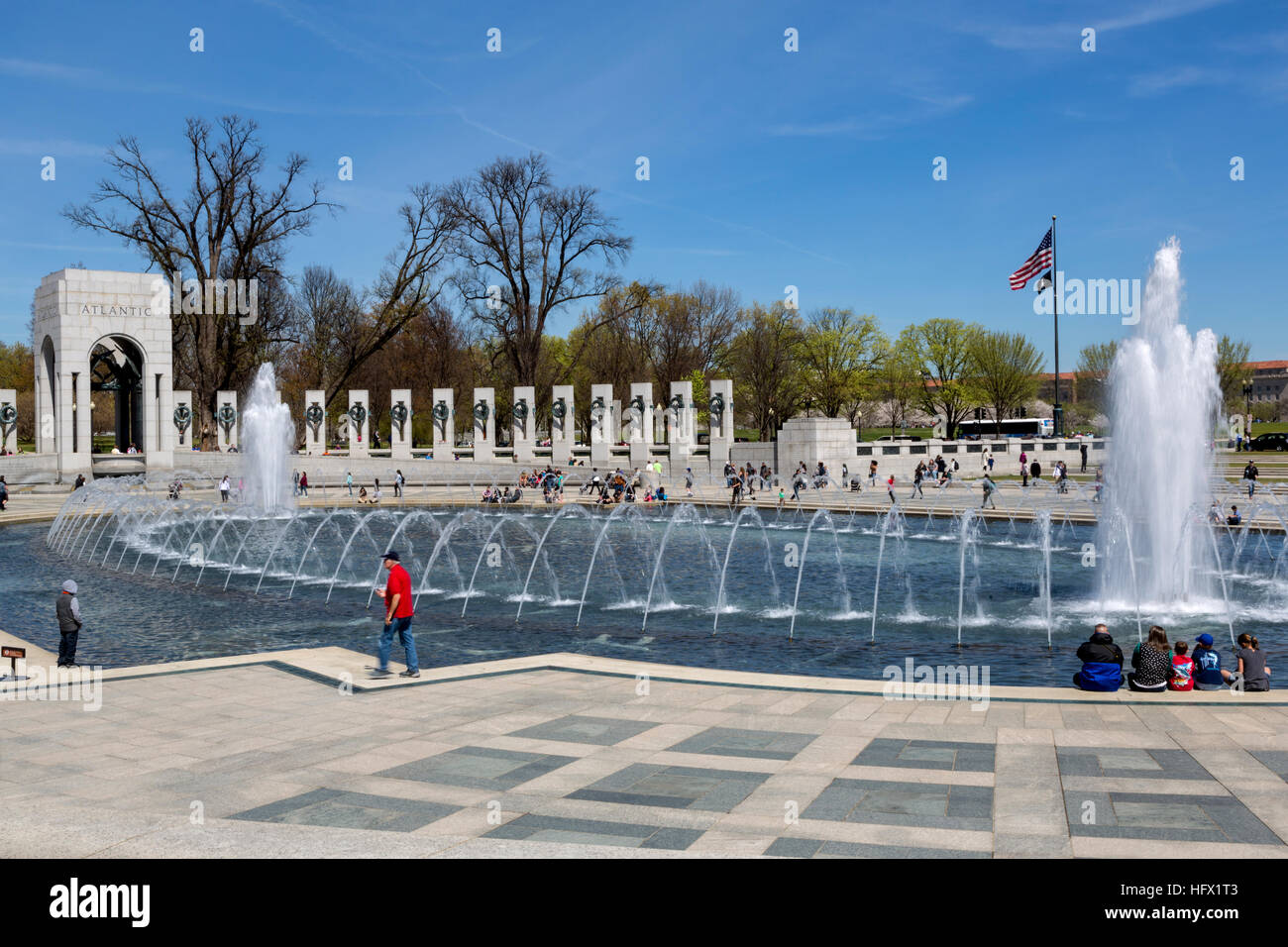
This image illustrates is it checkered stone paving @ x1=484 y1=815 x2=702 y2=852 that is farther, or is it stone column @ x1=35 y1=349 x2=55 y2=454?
stone column @ x1=35 y1=349 x2=55 y2=454

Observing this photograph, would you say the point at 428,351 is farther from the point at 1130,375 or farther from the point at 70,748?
the point at 70,748

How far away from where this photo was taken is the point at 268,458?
45719mm

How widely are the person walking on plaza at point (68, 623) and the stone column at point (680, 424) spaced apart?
41.5m

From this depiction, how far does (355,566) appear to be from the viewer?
24.5 metres

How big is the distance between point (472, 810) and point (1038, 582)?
16620 millimetres

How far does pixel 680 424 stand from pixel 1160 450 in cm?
3729

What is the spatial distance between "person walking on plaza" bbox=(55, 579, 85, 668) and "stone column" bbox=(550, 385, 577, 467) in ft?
142

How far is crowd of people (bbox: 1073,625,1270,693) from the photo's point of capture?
437 inches

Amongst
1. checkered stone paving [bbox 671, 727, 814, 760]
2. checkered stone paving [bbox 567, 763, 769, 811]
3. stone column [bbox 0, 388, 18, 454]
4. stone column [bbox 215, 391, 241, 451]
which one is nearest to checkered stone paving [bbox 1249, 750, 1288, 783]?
checkered stone paving [bbox 671, 727, 814, 760]

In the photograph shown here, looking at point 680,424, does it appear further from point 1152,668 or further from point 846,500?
point 1152,668

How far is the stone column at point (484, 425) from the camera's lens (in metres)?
57.8
